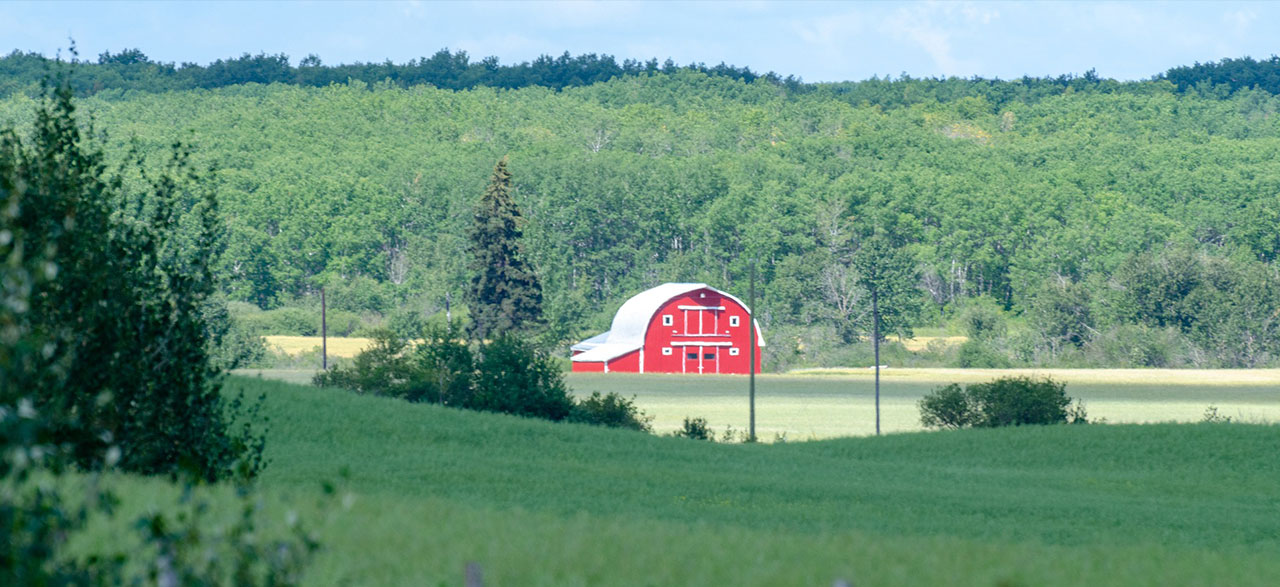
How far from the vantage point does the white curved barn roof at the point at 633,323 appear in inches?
3509

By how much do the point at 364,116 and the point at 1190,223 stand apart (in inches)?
4315

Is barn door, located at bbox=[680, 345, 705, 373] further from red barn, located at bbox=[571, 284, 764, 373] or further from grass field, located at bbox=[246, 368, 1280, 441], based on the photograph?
grass field, located at bbox=[246, 368, 1280, 441]

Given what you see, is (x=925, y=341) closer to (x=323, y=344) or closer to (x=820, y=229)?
(x=820, y=229)

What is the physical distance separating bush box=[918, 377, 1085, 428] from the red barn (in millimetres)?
39861

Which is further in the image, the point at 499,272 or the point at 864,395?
the point at 499,272

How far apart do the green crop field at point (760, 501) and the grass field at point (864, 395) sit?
13.6 m

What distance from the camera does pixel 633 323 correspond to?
298 ft

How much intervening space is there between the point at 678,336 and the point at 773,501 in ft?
221

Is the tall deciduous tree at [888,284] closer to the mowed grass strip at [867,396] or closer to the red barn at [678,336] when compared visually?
the mowed grass strip at [867,396]

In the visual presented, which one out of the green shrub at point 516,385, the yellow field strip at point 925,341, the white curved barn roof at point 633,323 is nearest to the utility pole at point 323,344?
the white curved barn roof at point 633,323

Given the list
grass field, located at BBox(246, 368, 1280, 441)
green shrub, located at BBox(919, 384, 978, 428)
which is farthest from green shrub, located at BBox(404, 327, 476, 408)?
green shrub, located at BBox(919, 384, 978, 428)

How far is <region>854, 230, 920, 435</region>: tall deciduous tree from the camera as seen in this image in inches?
4326

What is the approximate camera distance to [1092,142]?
166500 millimetres

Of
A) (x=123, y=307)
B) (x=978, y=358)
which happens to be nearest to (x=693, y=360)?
(x=978, y=358)
